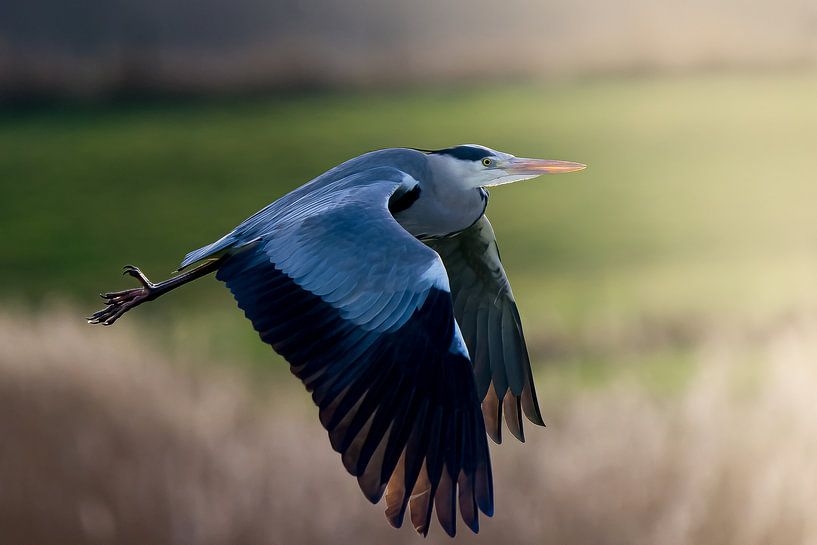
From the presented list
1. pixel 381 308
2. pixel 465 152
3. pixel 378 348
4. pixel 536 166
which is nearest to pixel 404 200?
pixel 465 152

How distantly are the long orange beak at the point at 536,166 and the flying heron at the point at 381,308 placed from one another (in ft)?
0.06

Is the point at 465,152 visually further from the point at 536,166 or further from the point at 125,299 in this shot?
the point at 125,299

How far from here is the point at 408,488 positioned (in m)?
3.58

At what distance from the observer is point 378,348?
3760mm

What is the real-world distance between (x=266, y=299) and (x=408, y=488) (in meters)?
0.77

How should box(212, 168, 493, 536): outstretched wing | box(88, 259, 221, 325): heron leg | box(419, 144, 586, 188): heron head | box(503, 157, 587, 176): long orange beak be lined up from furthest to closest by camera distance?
box(503, 157, 587, 176): long orange beak → box(419, 144, 586, 188): heron head → box(88, 259, 221, 325): heron leg → box(212, 168, 493, 536): outstretched wing

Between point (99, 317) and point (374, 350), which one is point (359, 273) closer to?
point (374, 350)

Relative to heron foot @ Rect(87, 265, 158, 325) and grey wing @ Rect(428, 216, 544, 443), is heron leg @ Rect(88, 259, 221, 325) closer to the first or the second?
heron foot @ Rect(87, 265, 158, 325)

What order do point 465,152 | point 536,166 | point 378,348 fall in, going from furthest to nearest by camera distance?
point 536,166 → point 465,152 → point 378,348

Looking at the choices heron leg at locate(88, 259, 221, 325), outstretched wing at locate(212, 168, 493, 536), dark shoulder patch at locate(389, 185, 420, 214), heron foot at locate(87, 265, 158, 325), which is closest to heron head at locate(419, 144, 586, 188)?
dark shoulder patch at locate(389, 185, 420, 214)

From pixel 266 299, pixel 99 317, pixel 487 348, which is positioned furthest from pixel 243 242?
pixel 487 348

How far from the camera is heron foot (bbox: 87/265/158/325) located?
15.5ft

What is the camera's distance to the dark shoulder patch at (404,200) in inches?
182

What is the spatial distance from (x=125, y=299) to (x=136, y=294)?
0.17 ft
